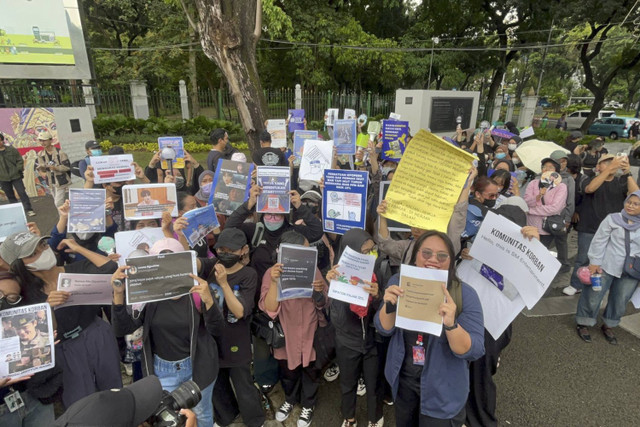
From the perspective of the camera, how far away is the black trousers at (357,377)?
2.99 metres

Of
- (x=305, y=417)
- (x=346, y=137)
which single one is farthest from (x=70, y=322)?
(x=346, y=137)

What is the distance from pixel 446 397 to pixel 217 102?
1980 centimetres

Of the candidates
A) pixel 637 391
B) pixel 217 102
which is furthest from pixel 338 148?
pixel 217 102

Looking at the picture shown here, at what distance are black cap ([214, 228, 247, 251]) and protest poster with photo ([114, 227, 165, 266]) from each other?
2.17 feet

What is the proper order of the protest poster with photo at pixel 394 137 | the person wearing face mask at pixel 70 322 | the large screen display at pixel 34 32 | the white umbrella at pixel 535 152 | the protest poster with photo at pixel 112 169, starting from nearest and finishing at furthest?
the person wearing face mask at pixel 70 322, the protest poster with photo at pixel 112 169, the white umbrella at pixel 535 152, the protest poster with photo at pixel 394 137, the large screen display at pixel 34 32

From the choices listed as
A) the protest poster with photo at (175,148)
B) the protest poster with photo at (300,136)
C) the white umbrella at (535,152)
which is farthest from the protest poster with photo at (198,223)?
the white umbrella at (535,152)

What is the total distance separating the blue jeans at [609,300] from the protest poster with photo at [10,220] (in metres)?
5.93

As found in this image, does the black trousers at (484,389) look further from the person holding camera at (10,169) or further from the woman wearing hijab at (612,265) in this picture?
the person holding camera at (10,169)

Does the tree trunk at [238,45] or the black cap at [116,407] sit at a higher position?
the tree trunk at [238,45]

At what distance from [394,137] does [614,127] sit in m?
26.5

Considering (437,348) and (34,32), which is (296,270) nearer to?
(437,348)

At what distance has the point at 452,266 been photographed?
7.50 ft

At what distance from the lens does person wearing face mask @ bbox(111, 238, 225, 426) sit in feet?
8.33

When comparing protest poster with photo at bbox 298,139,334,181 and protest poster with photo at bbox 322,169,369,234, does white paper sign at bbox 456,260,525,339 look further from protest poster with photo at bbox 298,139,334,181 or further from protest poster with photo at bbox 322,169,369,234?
protest poster with photo at bbox 298,139,334,181
